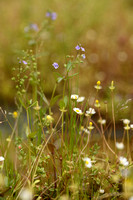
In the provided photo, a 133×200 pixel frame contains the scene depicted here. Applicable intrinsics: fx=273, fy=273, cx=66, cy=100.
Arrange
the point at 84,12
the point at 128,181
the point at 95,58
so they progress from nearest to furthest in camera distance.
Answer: the point at 128,181
the point at 95,58
the point at 84,12

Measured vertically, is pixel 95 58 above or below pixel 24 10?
below

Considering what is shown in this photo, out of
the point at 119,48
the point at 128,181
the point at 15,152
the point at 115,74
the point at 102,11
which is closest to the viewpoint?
the point at 128,181

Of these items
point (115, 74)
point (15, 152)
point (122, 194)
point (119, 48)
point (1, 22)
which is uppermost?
point (1, 22)

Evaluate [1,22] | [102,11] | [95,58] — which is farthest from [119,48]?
[1,22]

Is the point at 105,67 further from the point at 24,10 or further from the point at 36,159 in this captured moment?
the point at 36,159

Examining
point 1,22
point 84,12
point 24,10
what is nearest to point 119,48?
point 84,12

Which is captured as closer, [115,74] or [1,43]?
[115,74]
